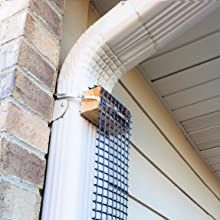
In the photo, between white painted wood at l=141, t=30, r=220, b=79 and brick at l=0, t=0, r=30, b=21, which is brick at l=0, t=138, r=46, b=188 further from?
white painted wood at l=141, t=30, r=220, b=79

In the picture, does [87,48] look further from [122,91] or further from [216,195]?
[216,195]

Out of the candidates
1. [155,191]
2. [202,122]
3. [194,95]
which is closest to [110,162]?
[155,191]

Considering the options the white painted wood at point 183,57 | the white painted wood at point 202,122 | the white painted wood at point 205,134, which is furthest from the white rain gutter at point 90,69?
the white painted wood at point 205,134

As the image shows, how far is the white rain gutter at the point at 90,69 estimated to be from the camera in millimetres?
882

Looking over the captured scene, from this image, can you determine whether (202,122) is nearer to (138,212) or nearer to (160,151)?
(160,151)

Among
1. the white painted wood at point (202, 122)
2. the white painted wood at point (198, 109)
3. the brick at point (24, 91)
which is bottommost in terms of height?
the brick at point (24, 91)

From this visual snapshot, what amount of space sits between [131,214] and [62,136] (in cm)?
59

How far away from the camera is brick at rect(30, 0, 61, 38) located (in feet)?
3.15

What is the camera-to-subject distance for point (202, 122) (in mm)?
A: 2074

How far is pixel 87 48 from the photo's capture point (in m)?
1.04

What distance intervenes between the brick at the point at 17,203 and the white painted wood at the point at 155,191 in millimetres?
679

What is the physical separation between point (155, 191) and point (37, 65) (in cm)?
94

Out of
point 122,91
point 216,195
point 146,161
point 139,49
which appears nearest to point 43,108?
point 139,49

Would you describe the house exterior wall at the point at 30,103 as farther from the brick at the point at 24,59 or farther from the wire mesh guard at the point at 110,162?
the wire mesh guard at the point at 110,162
